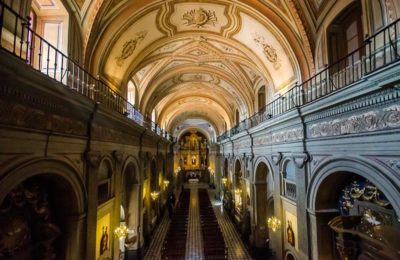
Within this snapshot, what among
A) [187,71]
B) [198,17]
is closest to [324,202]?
[198,17]

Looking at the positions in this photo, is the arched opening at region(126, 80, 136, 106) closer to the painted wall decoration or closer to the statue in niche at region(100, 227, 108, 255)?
the statue in niche at region(100, 227, 108, 255)

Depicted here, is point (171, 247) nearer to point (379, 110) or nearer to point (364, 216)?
point (364, 216)

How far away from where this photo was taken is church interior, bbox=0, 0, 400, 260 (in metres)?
4.25

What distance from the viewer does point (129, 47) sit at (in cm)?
948

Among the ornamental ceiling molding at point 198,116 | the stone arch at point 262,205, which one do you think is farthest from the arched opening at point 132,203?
the ornamental ceiling molding at point 198,116

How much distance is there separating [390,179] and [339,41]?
434cm

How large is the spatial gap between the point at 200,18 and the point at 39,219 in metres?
8.11

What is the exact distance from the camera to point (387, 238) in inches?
197

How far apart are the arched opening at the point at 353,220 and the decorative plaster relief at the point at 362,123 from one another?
42.3 inches

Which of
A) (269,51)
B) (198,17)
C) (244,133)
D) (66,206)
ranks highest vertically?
(198,17)

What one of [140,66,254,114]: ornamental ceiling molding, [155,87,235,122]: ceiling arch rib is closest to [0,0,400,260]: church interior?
[140,66,254,114]: ornamental ceiling molding

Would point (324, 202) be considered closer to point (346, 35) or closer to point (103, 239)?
point (346, 35)

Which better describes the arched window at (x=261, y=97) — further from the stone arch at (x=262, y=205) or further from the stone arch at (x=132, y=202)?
the stone arch at (x=132, y=202)

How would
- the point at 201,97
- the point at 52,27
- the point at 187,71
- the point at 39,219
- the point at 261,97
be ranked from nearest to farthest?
the point at 39,219 → the point at 52,27 → the point at 261,97 → the point at 187,71 → the point at 201,97
